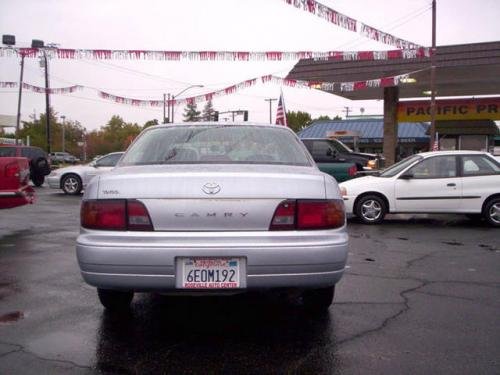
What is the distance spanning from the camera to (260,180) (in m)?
3.67

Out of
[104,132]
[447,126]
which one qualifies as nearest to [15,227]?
[447,126]

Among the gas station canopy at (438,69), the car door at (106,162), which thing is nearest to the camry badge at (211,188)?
the car door at (106,162)

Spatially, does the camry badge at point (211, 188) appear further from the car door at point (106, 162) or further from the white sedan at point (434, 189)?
the car door at point (106, 162)

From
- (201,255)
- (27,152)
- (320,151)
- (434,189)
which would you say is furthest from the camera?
(27,152)

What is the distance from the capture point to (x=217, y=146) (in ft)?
15.1

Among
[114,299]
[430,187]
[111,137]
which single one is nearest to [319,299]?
[114,299]

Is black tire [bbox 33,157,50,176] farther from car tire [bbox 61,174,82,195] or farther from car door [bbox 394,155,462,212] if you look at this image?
car door [bbox 394,155,462,212]

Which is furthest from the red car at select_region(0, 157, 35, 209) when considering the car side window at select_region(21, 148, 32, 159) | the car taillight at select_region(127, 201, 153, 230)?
the car side window at select_region(21, 148, 32, 159)

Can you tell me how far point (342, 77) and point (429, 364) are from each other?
19460 mm

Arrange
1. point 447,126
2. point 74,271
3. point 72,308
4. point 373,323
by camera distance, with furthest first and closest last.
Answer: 1. point 447,126
2. point 74,271
3. point 72,308
4. point 373,323

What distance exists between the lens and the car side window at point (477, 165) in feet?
33.2

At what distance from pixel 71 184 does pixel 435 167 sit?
11886 millimetres

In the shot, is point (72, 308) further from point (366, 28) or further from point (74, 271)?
point (366, 28)

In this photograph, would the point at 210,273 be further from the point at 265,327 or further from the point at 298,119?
the point at 298,119
